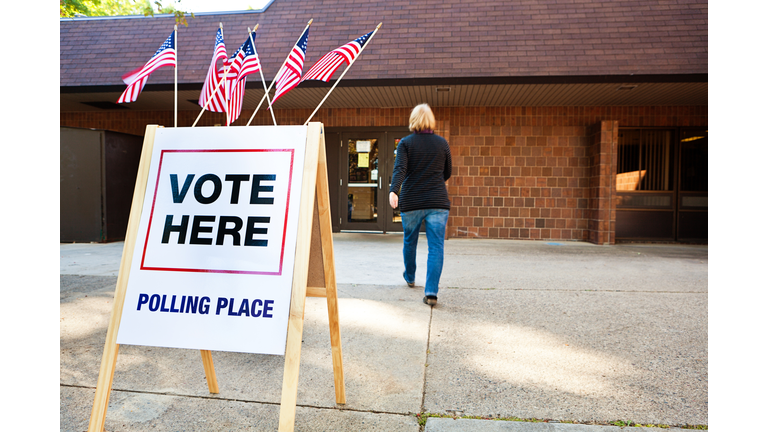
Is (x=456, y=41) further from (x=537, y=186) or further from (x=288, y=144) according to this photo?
(x=288, y=144)

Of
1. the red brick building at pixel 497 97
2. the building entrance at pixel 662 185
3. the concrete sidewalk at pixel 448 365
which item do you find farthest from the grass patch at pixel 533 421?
the building entrance at pixel 662 185

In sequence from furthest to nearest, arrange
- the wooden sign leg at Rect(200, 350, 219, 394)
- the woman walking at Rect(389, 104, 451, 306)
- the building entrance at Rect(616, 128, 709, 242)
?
the building entrance at Rect(616, 128, 709, 242)
the woman walking at Rect(389, 104, 451, 306)
the wooden sign leg at Rect(200, 350, 219, 394)

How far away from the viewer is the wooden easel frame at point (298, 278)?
182 centimetres

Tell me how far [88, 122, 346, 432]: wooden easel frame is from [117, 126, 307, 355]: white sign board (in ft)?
0.10

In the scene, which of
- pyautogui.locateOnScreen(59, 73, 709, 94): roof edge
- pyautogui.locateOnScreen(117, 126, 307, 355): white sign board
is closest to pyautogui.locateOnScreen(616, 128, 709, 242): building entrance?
pyautogui.locateOnScreen(59, 73, 709, 94): roof edge

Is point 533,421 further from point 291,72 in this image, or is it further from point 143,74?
point 143,74

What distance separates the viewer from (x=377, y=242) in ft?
31.5

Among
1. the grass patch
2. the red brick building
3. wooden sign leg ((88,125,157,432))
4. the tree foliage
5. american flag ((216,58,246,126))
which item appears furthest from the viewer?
the red brick building

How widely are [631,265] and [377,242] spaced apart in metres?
4.69

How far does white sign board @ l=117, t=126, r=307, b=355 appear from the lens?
76.5 inches

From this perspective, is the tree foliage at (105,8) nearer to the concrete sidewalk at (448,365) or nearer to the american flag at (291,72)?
the american flag at (291,72)

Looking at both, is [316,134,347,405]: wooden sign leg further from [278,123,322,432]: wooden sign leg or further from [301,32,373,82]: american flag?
[301,32,373,82]: american flag

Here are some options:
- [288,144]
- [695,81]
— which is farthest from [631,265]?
[288,144]

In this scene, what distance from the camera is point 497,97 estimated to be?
9.72 meters
